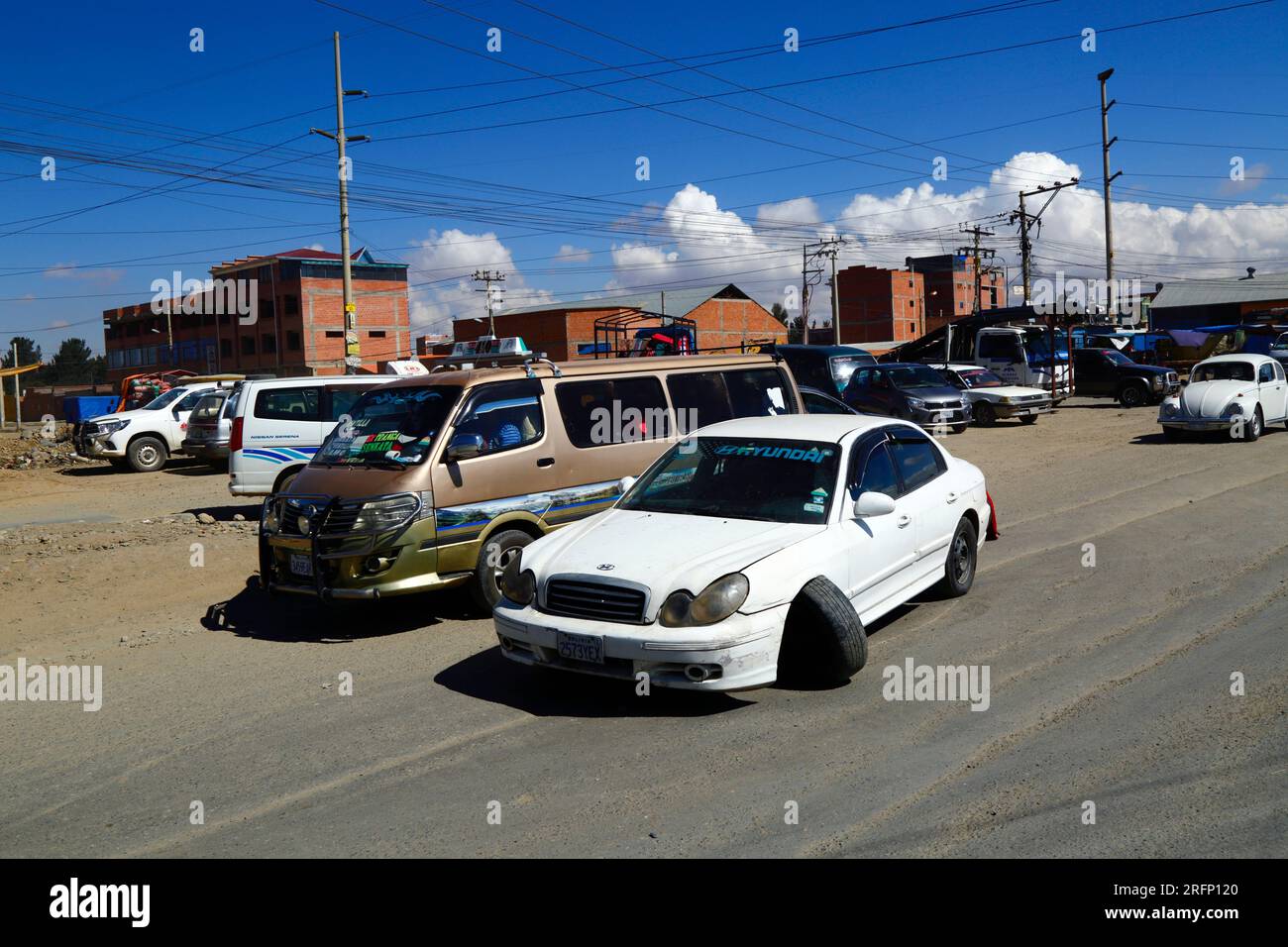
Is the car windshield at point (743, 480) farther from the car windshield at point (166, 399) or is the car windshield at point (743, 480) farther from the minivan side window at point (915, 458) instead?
the car windshield at point (166, 399)

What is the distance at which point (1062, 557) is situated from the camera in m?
9.82

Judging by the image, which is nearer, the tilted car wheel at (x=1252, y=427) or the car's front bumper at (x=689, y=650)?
the car's front bumper at (x=689, y=650)

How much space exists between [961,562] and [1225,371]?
48.7 ft

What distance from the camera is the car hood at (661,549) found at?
5.91 metres

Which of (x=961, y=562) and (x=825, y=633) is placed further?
(x=961, y=562)

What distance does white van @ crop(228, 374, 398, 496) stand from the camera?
15180mm

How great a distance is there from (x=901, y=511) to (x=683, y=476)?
155 centimetres

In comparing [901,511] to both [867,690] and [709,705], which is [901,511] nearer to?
[867,690]

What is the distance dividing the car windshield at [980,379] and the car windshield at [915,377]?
2383mm

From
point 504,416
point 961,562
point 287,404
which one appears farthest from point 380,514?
point 287,404

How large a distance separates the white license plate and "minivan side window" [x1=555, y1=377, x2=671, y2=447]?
3.48m

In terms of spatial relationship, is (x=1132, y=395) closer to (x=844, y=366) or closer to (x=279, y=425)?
(x=844, y=366)

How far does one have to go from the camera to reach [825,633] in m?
6.12

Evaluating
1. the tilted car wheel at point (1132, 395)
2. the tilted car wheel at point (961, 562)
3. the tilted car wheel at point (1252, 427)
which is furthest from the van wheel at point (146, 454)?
the tilted car wheel at point (1132, 395)
